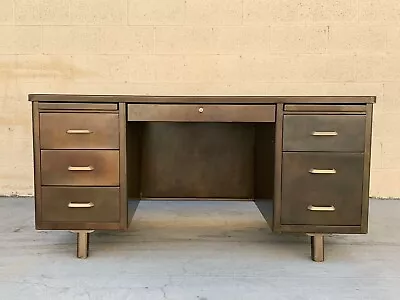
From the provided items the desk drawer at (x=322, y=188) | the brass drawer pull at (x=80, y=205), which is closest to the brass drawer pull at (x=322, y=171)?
the desk drawer at (x=322, y=188)

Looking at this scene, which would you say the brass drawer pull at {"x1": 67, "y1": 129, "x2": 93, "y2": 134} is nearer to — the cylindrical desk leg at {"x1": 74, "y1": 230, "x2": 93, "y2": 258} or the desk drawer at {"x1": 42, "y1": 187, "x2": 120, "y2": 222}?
the desk drawer at {"x1": 42, "y1": 187, "x2": 120, "y2": 222}

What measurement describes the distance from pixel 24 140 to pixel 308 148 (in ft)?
6.79

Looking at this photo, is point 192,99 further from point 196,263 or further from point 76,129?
point 196,263

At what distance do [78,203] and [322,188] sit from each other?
0.95 metres

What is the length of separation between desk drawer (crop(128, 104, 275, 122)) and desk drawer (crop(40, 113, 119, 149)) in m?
0.09

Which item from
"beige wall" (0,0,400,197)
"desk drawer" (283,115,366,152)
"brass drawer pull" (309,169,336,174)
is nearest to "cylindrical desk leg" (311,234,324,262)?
"brass drawer pull" (309,169,336,174)

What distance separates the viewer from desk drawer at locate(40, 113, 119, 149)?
1710mm

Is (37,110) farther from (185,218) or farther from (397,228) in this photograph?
(397,228)

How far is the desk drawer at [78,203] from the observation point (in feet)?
5.69

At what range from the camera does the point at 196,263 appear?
175 cm

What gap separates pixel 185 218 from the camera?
2.48 metres
